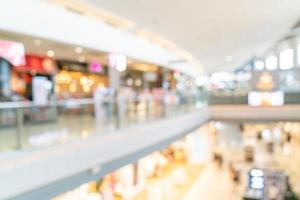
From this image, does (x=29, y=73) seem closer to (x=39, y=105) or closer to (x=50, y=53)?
(x=50, y=53)

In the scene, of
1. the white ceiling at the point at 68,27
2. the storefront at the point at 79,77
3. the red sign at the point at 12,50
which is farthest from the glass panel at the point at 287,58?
the red sign at the point at 12,50

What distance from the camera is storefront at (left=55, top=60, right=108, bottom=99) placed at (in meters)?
15.5

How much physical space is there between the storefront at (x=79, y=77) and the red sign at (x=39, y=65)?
768 mm

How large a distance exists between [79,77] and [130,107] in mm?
9813

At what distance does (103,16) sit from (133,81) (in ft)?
34.3

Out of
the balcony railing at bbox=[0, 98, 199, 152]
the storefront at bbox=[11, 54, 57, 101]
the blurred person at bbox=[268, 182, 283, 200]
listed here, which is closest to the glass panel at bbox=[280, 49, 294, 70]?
the blurred person at bbox=[268, 182, 283, 200]

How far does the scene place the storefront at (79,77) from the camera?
50.9ft

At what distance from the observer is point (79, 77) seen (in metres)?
17.0

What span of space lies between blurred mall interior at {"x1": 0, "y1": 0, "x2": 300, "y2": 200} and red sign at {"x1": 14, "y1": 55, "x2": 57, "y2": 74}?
51mm

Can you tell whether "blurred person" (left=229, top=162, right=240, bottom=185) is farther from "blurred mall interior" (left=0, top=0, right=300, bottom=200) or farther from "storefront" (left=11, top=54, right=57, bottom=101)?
"storefront" (left=11, top=54, right=57, bottom=101)

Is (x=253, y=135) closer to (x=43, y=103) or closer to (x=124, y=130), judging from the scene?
(x=124, y=130)

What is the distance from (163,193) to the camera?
12.1m

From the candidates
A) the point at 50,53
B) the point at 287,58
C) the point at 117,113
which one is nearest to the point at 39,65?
the point at 50,53

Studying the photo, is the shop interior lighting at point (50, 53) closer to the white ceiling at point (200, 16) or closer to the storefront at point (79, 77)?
the storefront at point (79, 77)
